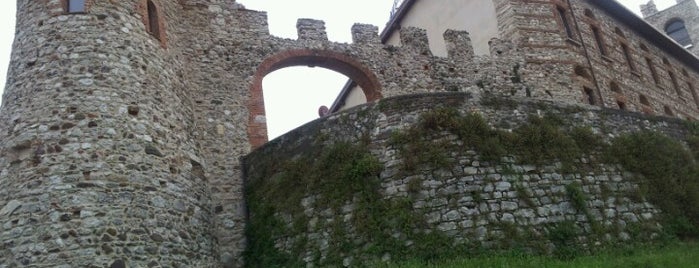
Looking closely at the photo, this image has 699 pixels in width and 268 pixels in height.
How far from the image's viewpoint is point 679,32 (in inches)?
1590

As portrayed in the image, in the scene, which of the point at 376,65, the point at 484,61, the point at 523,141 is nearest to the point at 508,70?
the point at 484,61

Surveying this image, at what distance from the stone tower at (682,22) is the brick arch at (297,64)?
3052 centimetres

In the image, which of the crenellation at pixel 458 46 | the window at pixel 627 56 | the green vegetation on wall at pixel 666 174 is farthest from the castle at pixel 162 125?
the window at pixel 627 56

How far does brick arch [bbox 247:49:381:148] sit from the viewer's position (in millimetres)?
13250

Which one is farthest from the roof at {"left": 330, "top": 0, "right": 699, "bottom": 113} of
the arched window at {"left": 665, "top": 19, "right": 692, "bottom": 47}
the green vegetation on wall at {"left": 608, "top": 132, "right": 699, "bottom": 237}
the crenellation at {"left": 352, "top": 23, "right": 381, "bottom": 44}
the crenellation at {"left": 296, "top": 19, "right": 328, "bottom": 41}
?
the arched window at {"left": 665, "top": 19, "right": 692, "bottom": 47}

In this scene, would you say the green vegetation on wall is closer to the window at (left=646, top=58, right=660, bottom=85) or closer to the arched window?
the window at (left=646, top=58, right=660, bottom=85)

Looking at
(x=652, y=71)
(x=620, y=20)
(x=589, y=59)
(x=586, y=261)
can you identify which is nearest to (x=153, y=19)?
(x=586, y=261)

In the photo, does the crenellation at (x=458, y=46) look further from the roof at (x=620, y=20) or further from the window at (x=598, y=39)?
the window at (x=598, y=39)

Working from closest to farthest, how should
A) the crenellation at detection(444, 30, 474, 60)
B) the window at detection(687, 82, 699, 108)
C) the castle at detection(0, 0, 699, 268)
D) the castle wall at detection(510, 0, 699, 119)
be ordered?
the castle at detection(0, 0, 699, 268) < the crenellation at detection(444, 30, 474, 60) < the castle wall at detection(510, 0, 699, 119) < the window at detection(687, 82, 699, 108)

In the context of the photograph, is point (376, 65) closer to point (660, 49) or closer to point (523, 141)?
point (523, 141)

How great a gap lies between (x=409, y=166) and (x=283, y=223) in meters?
2.42

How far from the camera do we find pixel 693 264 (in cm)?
908

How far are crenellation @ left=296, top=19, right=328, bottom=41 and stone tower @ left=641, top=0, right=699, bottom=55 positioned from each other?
3124 centimetres

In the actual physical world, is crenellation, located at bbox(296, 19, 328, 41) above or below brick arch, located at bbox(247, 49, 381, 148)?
above
